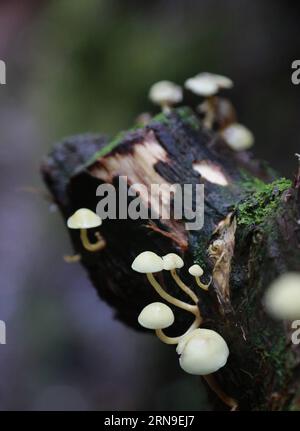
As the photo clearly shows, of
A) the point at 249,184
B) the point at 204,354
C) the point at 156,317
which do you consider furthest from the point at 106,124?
the point at 204,354

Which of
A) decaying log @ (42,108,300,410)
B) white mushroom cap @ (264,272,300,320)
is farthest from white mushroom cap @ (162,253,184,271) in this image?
white mushroom cap @ (264,272,300,320)

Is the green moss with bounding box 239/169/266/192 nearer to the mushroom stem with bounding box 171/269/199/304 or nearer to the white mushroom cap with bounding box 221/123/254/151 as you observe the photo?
the white mushroom cap with bounding box 221/123/254/151

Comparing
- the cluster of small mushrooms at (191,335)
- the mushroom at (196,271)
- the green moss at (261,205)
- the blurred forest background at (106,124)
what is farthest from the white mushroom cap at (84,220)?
the blurred forest background at (106,124)

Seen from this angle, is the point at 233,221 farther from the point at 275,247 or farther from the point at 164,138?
the point at 164,138

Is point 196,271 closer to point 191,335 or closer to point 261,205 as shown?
point 191,335

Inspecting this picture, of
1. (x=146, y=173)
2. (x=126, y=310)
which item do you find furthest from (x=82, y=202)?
(x=126, y=310)

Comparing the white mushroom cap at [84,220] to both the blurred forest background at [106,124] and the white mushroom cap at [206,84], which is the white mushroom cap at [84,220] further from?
the blurred forest background at [106,124]
